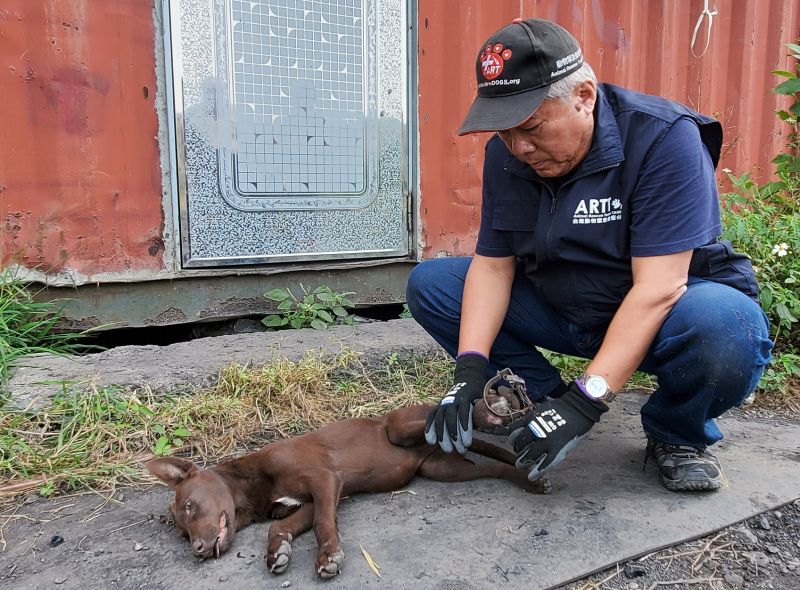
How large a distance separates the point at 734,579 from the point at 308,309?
2.82 metres

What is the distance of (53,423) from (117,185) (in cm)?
147

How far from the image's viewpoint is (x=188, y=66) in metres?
3.65

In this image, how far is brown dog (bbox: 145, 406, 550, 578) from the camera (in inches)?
73.7

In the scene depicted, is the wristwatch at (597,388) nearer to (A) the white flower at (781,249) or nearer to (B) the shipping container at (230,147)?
(A) the white flower at (781,249)

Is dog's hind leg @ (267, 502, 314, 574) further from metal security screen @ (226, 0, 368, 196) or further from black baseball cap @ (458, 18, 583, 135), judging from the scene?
metal security screen @ (226, 0, 368, 196)

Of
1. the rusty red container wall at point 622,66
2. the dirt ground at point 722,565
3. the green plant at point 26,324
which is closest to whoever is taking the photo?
the dirt ground at point 722,565

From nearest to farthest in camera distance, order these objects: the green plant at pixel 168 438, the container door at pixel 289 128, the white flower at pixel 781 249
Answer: the green plant at pixel 168 438
the white flower at pixel 781 249
the container door at pixel 289 128

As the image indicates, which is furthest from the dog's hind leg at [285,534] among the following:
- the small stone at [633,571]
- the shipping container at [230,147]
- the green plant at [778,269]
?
the green plant at [778,269]

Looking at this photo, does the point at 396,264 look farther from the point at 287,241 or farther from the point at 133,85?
the point at 133,85

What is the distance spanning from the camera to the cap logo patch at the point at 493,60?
1939 millimetres

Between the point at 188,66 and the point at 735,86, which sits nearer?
the point at 188,66

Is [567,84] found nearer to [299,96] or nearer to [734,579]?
A: [734,579]

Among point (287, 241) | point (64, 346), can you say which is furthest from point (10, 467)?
point (287, 241)

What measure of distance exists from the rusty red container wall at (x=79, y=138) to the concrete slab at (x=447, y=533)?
1729 mm
